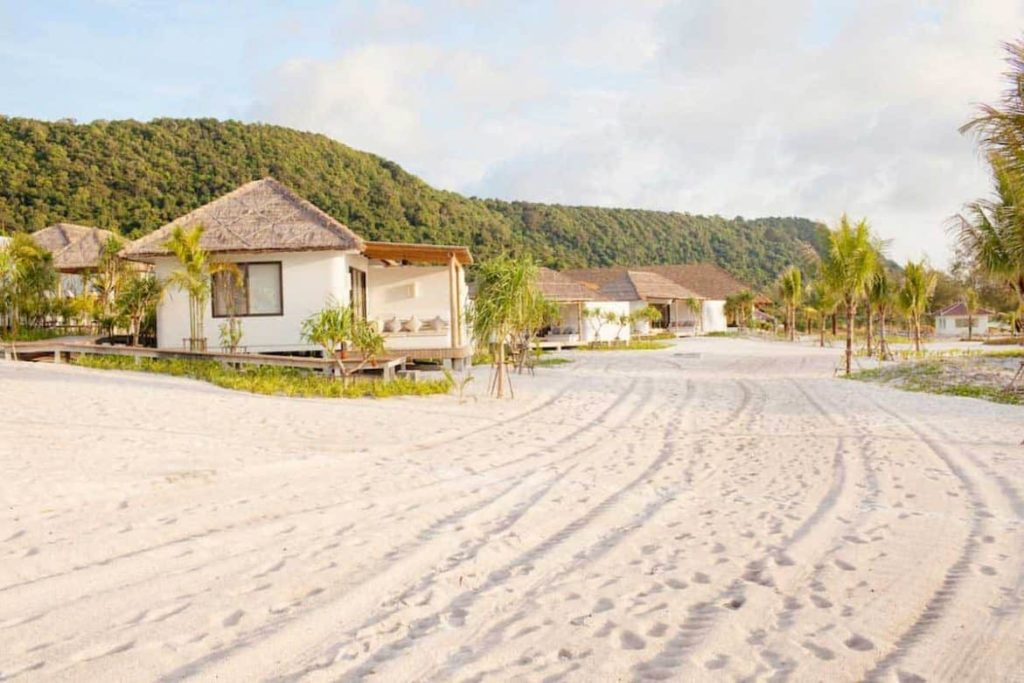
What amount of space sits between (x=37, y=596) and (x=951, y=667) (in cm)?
385

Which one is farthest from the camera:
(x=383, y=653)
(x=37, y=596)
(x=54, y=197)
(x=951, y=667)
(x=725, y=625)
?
(x=54, y=197)

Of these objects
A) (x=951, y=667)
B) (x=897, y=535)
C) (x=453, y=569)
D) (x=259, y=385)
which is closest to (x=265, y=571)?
(x=453, y=569)

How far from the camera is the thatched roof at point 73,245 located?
75.6 feet

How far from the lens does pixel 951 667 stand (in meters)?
2.77

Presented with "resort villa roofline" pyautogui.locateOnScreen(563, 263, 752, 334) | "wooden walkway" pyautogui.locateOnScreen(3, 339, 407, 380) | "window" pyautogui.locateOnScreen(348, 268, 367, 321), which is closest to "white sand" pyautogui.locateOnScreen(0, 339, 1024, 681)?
"wooden walkway" pyautogui.locateOnScreen(3, 339, 407, 380)

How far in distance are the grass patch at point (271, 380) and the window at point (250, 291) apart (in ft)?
4.82

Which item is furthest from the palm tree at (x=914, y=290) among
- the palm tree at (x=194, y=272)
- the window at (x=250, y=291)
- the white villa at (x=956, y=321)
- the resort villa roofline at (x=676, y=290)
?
the white villa at (x=956, y=321)

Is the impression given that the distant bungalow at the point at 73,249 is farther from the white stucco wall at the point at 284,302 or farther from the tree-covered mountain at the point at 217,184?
the white stucco wall at the point at 284,302

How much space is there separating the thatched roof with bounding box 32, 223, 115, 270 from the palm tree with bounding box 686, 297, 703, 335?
27052 millimetres

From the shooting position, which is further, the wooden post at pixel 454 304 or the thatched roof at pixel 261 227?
the wooden post at pixel 454 304

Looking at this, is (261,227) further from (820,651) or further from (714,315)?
(714,315)

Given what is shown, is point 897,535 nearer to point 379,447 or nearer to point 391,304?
point 379,447

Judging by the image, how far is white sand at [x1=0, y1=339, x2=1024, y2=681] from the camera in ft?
9.68

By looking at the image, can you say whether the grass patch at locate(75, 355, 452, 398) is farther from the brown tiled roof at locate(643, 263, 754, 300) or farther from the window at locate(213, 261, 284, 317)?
the brown tiled roof at locate(643, 263, 754, 300)
